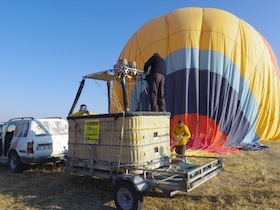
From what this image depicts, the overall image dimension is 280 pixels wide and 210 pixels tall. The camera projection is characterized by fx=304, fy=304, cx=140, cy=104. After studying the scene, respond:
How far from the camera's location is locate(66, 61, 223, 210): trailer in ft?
18.2

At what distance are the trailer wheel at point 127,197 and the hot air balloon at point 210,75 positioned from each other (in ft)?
24.6

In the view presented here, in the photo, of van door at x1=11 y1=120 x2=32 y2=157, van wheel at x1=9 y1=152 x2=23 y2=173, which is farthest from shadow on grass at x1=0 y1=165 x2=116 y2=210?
van door at x1=11 y1=120 x2=32 y2=157

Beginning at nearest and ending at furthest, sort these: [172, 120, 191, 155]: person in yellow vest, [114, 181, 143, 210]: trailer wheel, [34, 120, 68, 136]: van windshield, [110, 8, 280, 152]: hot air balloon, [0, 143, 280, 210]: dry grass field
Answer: [114, 181, 143, 210]: trailer wheel < [0, 143, 280, 210]: dry grass field < [34, 120, 68, 136]: van windshield < [172, 120, 191, 155]: person in yellow vest < [110, 8, 280, 152]: hot air balloon

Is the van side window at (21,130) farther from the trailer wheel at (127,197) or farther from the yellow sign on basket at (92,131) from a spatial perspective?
the trailer wheel at (127,197)

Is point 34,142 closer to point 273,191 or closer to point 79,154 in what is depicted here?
point 79,154

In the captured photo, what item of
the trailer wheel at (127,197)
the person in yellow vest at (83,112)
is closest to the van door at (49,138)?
the person in yellow vest at (83,112)

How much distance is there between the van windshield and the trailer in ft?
8.60

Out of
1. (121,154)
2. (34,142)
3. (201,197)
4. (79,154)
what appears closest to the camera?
(121,154)

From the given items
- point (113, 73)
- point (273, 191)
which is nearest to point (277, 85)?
point (273, 191)

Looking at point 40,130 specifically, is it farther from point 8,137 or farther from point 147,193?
point 147,193

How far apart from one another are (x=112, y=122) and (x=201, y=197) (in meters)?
2.51

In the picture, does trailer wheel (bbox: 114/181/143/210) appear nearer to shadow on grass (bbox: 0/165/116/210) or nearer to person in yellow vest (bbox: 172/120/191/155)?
shadow on grass (bbox: 0/165/116/210)

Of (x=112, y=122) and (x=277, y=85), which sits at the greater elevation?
(x=277, y=85)

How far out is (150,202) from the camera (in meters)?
6.25
